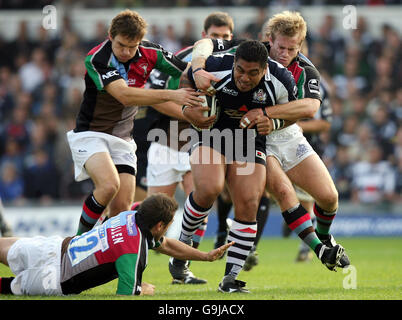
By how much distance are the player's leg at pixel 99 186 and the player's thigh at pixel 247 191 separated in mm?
1259

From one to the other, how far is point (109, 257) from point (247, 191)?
1.40 meters

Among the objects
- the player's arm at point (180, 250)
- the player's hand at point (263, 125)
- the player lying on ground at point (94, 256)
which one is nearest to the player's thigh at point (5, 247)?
the player lying on ground at point (94, 256)

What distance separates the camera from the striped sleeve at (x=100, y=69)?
716 cm

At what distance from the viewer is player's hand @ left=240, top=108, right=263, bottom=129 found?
21.5 ft

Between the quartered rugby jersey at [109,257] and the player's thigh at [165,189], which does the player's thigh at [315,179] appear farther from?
the player's thigh at [165,189]

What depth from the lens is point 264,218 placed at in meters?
9.23

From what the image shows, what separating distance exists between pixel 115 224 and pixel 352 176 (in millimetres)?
10150

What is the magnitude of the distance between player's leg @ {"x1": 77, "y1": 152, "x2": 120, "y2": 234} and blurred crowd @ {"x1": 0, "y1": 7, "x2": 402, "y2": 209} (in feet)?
24.4

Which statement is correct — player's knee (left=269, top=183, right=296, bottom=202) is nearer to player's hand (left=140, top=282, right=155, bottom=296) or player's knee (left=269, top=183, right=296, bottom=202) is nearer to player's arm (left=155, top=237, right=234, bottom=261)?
player's arm (left=155, top=237, right=234, bottom=261)

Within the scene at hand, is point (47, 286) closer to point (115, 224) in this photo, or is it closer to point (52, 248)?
point (52, 248)

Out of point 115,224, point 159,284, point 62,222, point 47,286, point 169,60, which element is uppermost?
point 169,60

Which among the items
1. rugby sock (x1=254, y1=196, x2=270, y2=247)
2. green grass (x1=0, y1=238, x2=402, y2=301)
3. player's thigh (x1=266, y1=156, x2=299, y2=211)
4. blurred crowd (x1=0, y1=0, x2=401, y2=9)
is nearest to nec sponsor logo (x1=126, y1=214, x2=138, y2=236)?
green grass (x1=0, y1=238, x2=402, y2=301)

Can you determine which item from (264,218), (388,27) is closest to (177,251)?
(264,218)

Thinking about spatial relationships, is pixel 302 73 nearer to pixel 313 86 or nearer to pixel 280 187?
pixel 313 86
